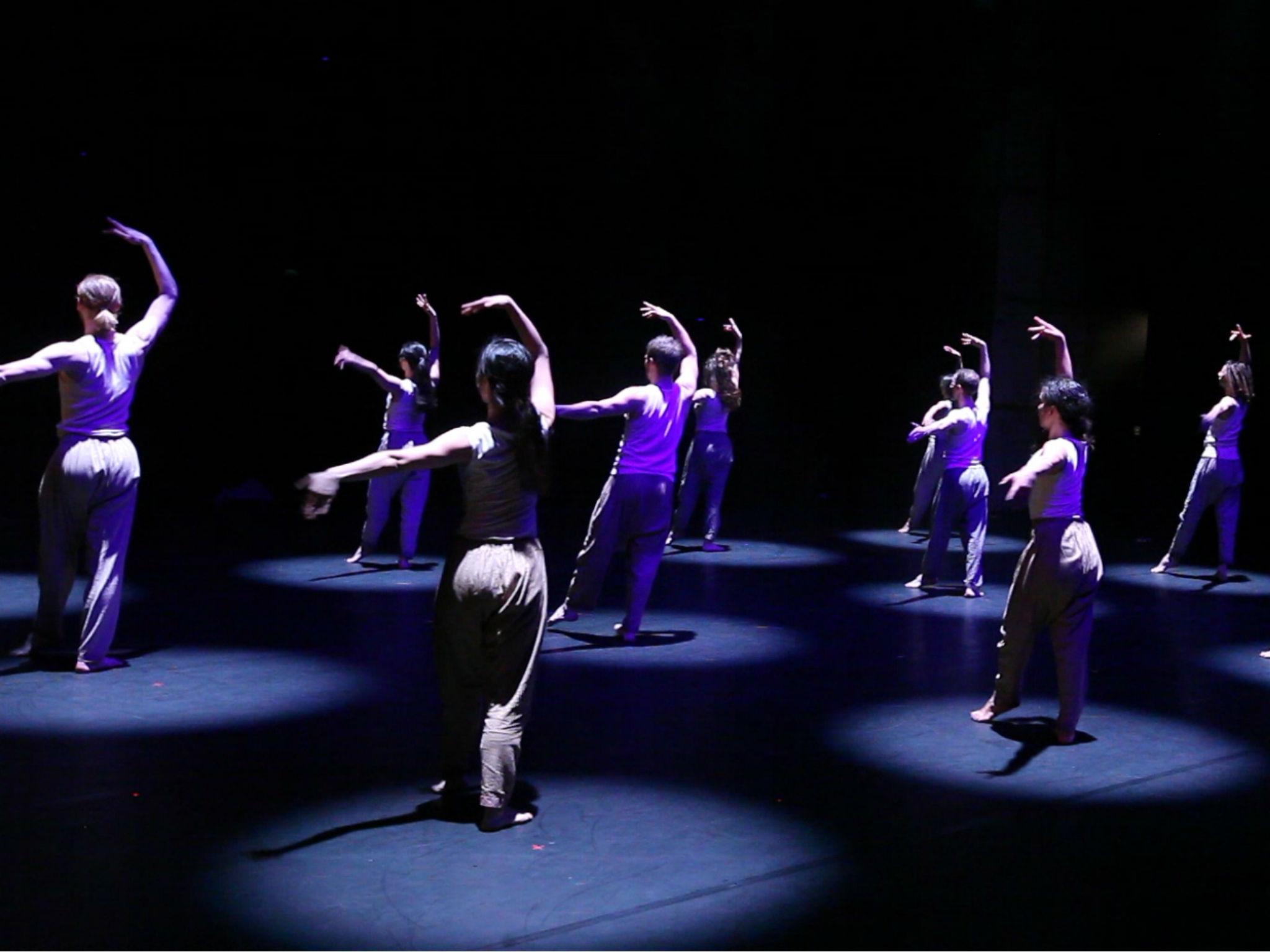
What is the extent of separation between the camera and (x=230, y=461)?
15336 mm

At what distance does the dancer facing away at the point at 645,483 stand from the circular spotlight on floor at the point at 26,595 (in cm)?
317

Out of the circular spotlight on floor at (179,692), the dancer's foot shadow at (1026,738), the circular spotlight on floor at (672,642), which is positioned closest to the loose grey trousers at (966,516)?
the circular spotlight on floor at (672,642)

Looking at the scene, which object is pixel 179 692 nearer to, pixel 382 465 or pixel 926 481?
pixel 382 465

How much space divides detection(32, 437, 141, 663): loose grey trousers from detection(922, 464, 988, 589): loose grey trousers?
18.7 ft

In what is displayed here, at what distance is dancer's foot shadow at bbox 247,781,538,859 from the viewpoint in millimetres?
4418

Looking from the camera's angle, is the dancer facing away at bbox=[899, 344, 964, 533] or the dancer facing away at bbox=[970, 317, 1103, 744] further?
the dancer facing away at bbox=[899, 344, 964, 533]

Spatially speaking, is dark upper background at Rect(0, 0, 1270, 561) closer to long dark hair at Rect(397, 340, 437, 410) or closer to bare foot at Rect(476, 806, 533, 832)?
long dark hair at Rect(397, 340, 437, 410)

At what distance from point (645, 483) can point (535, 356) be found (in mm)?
2578

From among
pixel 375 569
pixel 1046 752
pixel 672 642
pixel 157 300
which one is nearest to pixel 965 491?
pixel 672 642

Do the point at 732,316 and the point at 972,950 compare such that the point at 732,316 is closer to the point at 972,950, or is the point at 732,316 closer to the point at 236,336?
the point at 236,336

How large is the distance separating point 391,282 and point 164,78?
10.3ft

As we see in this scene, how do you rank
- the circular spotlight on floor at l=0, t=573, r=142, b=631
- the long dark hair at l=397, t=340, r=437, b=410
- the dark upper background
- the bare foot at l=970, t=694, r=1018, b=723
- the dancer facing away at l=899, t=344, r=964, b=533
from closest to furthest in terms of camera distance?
the bare foot at l=970, t=694, r=1018, b=723 → the circular spotlight on floor at l=0, t=573, r=142, b=631 → the long dark hair at l=397, t=340, r=437, b=410 → the dancer facing away at l=899, t=344, r=964, b=533 → the dark upper background

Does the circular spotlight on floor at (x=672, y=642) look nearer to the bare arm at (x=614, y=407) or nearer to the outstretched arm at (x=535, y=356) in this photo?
the bare arm at (x=614, y=407)

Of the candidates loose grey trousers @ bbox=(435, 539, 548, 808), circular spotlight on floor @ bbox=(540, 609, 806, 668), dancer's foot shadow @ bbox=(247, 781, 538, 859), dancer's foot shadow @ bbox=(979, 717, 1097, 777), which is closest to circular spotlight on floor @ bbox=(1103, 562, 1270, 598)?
circular spotlight on floor @ bbox=(540, 609, 806, 668)
